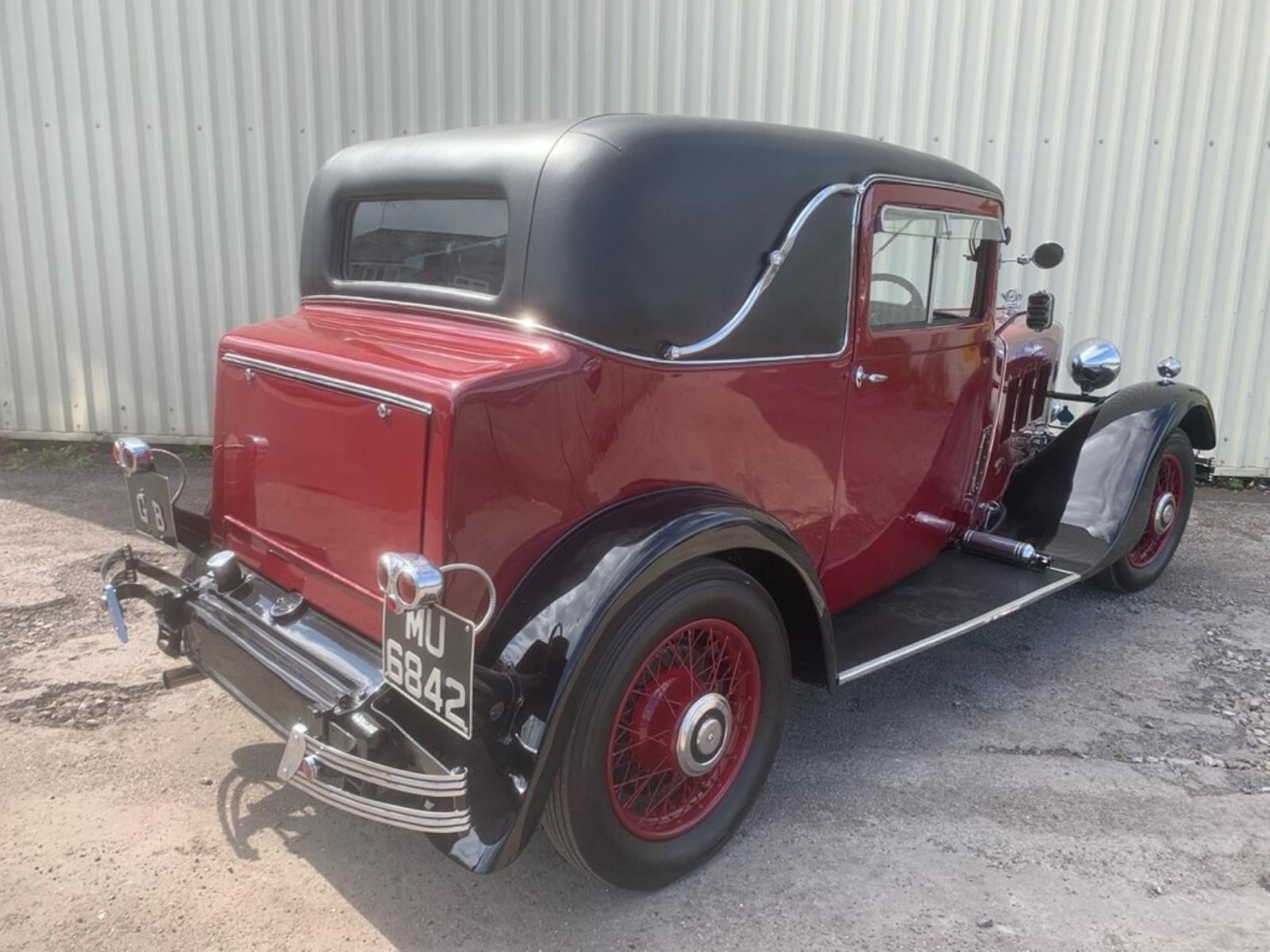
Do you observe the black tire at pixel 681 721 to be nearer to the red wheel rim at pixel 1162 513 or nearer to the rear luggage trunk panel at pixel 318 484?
the rear luggage trunk panel at pixel 318 484

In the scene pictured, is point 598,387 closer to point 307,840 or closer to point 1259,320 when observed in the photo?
point 307,840

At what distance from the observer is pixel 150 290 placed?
6.55 metres

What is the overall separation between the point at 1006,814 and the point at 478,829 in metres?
1.59

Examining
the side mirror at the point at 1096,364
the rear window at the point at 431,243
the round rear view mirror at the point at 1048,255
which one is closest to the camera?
the rear window at the point at 431,243

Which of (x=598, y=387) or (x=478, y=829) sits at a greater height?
(x=598, y=387)

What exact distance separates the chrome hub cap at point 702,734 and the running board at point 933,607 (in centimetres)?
45

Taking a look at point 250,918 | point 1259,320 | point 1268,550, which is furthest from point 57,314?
point 1259,320

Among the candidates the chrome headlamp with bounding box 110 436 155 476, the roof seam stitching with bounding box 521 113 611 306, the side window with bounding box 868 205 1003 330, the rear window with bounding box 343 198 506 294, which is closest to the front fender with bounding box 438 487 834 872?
the roof seam stitching with bounding box 521 113 611 306

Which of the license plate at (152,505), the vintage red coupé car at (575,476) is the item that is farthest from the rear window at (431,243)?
the license plate at (152,505)

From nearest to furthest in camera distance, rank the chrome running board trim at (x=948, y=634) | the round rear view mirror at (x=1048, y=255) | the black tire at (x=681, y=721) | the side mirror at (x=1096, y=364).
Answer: the black tire at (x=681, y=721) < the chrome running board trim at (x=948, y=634) < the round rear view mirror at (x=1048, y=255) < the side mirror at (x=1096, y=364)

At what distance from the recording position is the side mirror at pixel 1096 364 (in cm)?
449

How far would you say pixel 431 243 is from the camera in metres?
2.87

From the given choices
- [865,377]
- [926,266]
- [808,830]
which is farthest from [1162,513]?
[808,830]

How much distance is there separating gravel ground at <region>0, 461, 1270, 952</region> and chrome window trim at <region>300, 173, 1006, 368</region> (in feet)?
4.23
